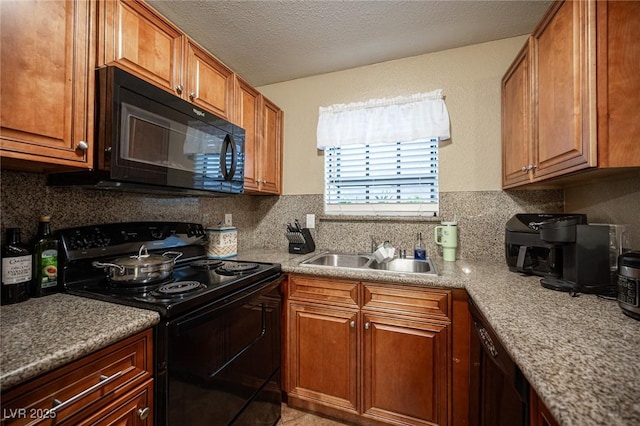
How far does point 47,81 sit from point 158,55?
53 cm

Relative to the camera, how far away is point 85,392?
0.72 m

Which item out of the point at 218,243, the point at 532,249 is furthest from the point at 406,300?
the point at 218,243

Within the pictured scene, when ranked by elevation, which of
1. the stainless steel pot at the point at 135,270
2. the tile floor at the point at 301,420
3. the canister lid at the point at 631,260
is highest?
the canister lid at the point at 631,260

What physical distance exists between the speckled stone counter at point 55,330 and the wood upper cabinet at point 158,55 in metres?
0.93

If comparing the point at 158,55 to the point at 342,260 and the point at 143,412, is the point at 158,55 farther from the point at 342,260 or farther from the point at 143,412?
the point at 342,260

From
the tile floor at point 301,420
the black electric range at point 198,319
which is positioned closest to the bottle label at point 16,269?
the black electric range at point 198,319

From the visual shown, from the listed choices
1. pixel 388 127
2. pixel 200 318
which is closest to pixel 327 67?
pixel 388 127

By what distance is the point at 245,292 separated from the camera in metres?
1.33

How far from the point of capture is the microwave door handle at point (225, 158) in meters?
1.56

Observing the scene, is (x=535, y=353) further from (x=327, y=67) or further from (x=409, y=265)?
(x=327, y=67)

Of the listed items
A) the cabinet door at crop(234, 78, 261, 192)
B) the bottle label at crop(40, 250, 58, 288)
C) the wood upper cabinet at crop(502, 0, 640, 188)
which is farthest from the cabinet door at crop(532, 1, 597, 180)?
the bottle label at crop(40, 250, 58, 288)

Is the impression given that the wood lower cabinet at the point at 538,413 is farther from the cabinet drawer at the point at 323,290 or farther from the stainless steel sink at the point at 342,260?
the stainless steel sink at the point at 342,260

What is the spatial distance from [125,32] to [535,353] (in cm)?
183

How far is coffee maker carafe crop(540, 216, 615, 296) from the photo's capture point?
110 cm
